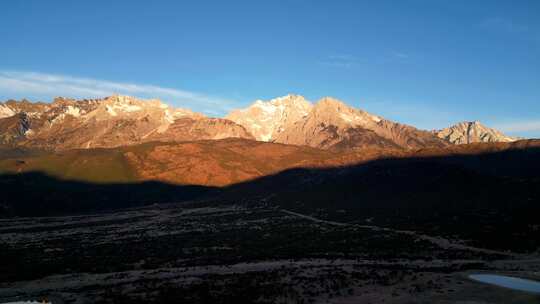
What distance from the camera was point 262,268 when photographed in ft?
192

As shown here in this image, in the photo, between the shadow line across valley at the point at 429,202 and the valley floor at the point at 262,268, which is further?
the shadow line across valley at the point at 429,202

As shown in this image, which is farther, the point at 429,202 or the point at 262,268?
the point at 429,202

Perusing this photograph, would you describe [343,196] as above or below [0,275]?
above

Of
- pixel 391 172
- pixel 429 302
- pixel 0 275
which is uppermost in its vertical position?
pixel 391 172

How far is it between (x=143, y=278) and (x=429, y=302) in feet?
104

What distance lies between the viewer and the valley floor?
1695 inches

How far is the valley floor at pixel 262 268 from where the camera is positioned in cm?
4306

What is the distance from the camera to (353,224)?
109625 mm

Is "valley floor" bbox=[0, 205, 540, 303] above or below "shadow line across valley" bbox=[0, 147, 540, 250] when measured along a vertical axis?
below

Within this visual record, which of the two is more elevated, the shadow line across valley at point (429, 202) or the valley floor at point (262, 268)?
the shadow line across valley at point (429, 202)

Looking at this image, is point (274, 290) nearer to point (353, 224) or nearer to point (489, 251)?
point (489, 251)

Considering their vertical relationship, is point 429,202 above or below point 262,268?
above

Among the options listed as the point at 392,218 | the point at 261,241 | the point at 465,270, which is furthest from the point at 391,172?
the point at 465,270

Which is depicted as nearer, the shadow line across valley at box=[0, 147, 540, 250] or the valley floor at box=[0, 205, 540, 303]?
the valley floor at box=[0, 205, 540, 303]
